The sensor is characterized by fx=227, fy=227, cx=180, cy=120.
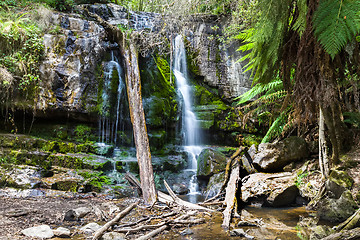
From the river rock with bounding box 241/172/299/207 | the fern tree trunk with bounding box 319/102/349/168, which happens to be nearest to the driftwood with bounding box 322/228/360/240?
the fern tree trunk with bounding box 319/102/349/168

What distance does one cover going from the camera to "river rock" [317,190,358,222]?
10.5ft

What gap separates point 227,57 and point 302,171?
8.36 meters

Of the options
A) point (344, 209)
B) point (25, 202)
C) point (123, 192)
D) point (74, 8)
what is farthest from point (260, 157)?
point (74, 8)

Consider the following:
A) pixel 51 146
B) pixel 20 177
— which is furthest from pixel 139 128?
pixel 51 146

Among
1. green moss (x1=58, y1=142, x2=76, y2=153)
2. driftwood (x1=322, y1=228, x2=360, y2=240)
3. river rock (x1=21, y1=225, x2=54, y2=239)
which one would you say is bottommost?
river rock (x1=21, y1=225, x2=54, y2=239)

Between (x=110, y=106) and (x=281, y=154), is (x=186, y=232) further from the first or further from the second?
(x=110, y=106)

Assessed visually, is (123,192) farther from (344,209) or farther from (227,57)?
(227,57)

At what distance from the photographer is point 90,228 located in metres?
3.04

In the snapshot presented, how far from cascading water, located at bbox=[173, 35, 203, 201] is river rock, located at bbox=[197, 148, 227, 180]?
1.70 meters

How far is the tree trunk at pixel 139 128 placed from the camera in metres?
4.72

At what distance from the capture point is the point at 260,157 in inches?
220

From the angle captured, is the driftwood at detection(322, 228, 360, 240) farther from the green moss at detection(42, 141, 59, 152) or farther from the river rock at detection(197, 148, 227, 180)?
the green moss at detection(42, 141, 59, 152)

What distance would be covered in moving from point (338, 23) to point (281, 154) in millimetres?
4816

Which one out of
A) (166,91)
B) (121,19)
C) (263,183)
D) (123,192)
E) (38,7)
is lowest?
(123,192)
